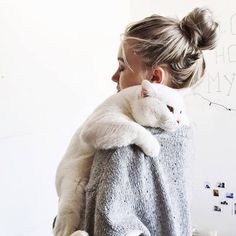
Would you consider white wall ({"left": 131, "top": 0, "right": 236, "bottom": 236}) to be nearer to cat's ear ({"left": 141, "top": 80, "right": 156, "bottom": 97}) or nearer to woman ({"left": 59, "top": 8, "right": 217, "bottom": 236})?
woman ({"left": 59, "top": 8, "right": 217, "bottom": 236})

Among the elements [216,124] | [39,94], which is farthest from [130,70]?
[216,124]

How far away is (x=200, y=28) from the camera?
0.84m

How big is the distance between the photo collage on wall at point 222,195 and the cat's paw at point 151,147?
1422mm

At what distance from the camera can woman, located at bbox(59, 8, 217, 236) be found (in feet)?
2.09

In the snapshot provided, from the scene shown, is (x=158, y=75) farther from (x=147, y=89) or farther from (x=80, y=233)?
(x=80, y=233)

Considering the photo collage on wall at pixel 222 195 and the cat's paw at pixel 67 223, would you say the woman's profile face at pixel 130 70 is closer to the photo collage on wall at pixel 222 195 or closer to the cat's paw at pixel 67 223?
the cat's paw at pixel 67 223

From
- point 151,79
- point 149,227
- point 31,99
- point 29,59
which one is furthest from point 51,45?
point 149,227

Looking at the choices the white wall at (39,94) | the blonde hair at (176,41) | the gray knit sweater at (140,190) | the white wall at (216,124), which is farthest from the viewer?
the white wall at (216,124)

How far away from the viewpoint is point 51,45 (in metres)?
1.59

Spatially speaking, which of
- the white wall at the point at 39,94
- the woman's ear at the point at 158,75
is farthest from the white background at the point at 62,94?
the woman's ear at the point at 158,75

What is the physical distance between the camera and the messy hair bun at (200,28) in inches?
32.8

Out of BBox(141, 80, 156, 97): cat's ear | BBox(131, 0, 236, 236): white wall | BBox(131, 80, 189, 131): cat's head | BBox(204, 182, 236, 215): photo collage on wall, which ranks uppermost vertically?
BBox(141, 80, 156, 97): cat's ear

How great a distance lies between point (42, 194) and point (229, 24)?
52.2 inches

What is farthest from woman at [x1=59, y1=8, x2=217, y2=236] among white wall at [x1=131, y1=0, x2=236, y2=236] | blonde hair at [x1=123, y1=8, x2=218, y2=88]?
white wall at [x1=131, y1=0, x2=236, y2=236]
